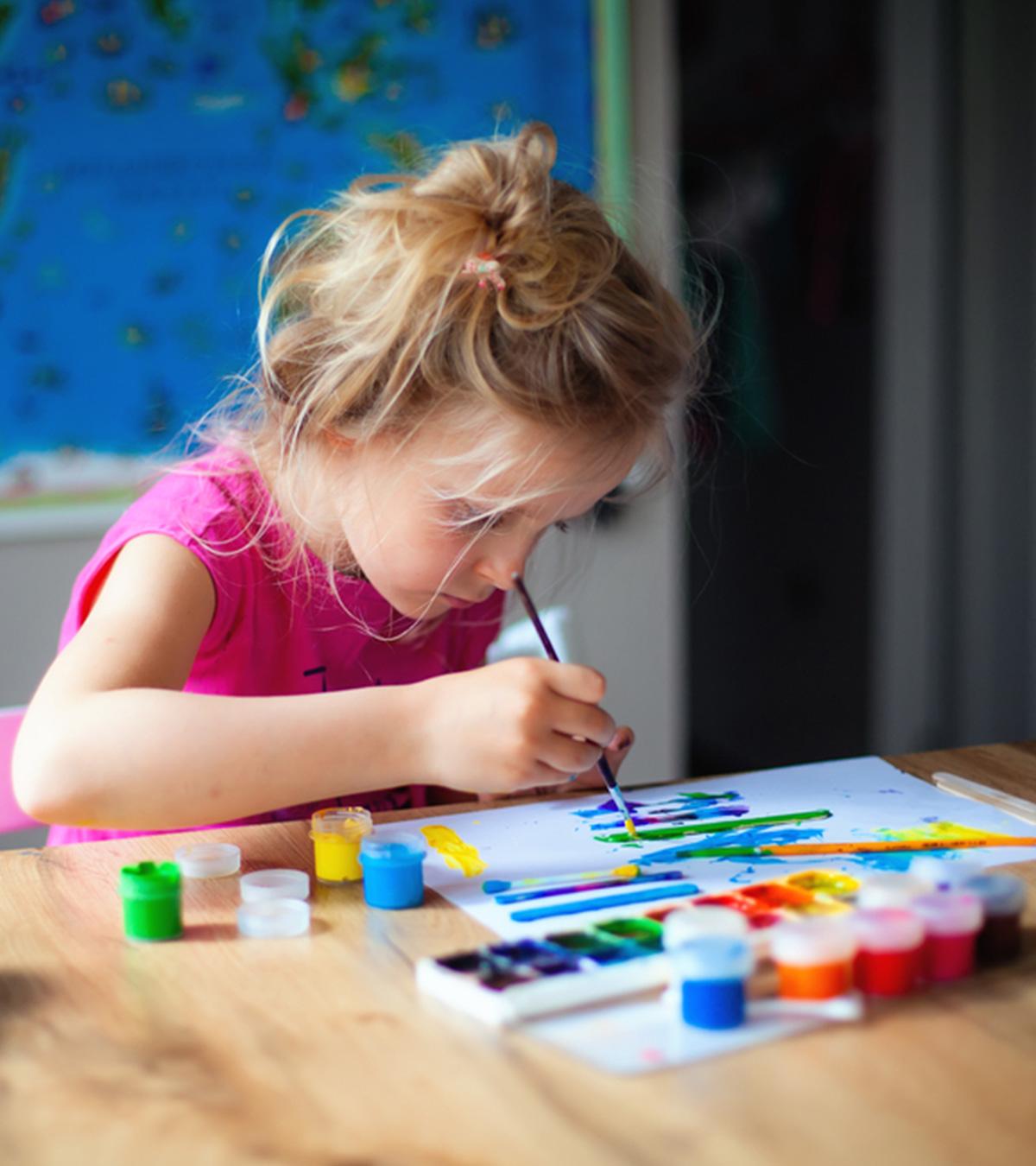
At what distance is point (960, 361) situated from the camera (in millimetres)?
2674

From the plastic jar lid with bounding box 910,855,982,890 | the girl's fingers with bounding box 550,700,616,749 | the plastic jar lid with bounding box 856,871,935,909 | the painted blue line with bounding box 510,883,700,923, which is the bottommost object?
the painted blue line with bounding box 510,883,700,923

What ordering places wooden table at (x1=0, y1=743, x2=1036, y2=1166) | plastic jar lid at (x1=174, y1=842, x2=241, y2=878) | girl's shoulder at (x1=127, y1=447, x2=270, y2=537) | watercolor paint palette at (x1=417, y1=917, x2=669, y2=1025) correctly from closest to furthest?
wooden table at (x1=0, y1=743, x2=1036, y2=1166) < watercolor paint palette at (x1=417, y1=917, x2=669, y2=1025) < plastic jar lid at (x1=174, y1=842, x2=241, y2=878) < girl's shoulder at (x1=127, y1=447, x2=270, y2=537)

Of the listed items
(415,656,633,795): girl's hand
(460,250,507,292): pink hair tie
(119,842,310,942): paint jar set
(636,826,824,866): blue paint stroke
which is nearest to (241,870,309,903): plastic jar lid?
(119,842,310,942): paint jar set

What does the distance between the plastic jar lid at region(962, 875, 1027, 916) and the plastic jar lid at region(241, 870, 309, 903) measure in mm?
373

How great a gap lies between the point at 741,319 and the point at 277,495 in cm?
203

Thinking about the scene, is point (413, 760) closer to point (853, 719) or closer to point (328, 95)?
point (328, 95)

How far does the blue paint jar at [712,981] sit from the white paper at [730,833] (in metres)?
0.12

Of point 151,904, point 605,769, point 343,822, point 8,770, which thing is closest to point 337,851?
point 343,822

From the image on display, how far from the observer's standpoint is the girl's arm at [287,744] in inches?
33.6

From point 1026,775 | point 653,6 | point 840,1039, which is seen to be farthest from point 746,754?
point 840,1039

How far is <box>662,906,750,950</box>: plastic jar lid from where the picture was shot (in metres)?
0.67

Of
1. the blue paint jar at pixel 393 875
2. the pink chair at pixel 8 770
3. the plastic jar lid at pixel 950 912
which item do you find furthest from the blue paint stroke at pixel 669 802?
the pink chair at pixel 8 770

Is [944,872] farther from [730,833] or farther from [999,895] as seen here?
[730,833]

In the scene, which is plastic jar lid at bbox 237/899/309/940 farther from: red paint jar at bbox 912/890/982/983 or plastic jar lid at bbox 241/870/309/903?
red paint jar at bbox 912/890/982/983
